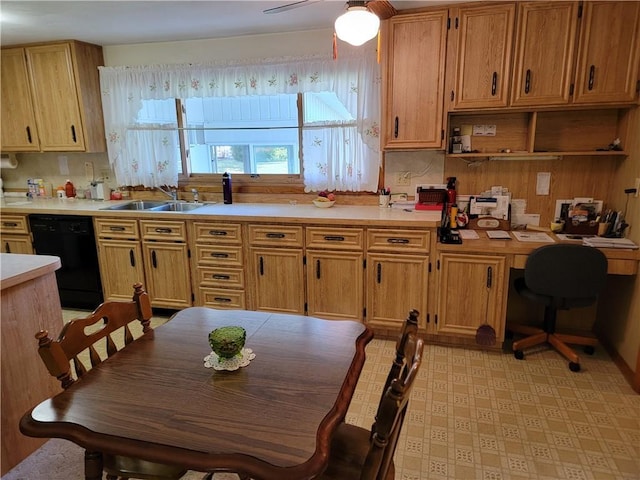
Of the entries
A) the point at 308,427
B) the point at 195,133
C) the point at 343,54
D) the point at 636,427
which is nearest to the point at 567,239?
the point at 636,427

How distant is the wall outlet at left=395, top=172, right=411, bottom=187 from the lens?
330cm

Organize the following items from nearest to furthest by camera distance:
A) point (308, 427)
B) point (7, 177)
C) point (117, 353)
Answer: point (308, 427) → point (117, 353) → point (7, 177)

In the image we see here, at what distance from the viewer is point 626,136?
8.89 ft

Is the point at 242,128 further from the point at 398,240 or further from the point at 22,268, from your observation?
the point at 22,268

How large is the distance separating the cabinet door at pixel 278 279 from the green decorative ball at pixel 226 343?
173 centimetres

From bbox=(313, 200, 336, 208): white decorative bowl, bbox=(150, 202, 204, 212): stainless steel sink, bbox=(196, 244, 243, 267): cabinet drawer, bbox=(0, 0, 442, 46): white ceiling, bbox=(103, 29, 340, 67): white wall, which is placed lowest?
bbox=(196, 244, 243, 267): cabinet drawer

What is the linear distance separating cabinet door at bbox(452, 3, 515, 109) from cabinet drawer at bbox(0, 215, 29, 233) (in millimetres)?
3706

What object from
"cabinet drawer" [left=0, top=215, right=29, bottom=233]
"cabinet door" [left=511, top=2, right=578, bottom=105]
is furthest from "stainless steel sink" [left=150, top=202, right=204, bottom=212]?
"cabinet door" [left=511, top=2, right=578, bottom=105]

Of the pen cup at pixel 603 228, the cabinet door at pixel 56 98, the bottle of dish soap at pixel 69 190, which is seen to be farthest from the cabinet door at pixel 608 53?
the bottle of dish soap at pixel 69 190

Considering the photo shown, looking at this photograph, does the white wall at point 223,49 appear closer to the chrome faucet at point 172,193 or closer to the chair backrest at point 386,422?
the chrome faucet at point 172,193

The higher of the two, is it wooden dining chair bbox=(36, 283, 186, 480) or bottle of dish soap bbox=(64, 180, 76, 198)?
bottle of dish soap bbox=(64, 180, 76, 198)

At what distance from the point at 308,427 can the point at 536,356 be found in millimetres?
2346

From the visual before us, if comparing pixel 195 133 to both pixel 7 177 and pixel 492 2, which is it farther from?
pixel 492 2

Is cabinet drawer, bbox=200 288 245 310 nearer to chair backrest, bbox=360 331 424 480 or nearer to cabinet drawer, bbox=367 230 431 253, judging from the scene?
cabinet drawer, bbox=367 230 431 253
